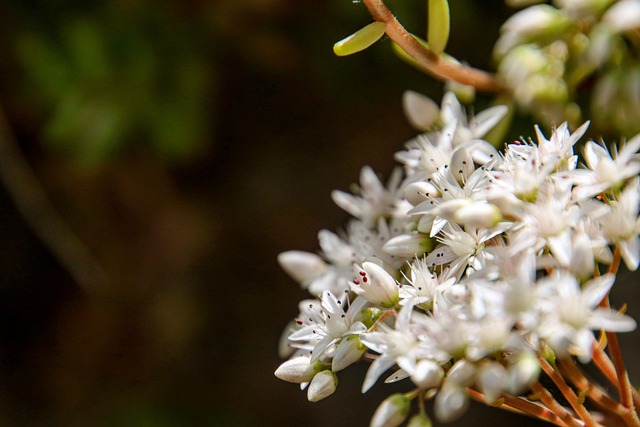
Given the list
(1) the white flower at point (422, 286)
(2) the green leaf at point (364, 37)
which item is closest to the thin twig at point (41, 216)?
(2) the green leaf at point (364, 37)

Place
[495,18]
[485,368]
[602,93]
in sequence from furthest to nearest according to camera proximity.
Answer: [495,18]
[602,93]
[485,368]

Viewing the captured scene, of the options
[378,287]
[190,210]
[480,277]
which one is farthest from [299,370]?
[190,210]

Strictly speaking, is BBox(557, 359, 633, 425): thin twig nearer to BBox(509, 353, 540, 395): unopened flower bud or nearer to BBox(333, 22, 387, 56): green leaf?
BBox(509, 353, 540, 395): unopened flower bud

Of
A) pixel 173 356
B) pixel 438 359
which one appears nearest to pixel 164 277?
pixel 173 356

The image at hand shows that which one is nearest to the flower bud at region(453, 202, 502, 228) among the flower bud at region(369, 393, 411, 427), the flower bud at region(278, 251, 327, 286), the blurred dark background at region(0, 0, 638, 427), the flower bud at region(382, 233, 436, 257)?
the flower bud at region(382, 233, 436, 257)

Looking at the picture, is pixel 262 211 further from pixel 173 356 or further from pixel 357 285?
pixel 357 285

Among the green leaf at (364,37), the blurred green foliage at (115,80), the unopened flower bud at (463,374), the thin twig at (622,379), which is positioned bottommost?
the thin twig at (622,379)

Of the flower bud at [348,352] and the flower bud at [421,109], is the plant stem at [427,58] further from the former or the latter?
the flower bud at [348,352]
